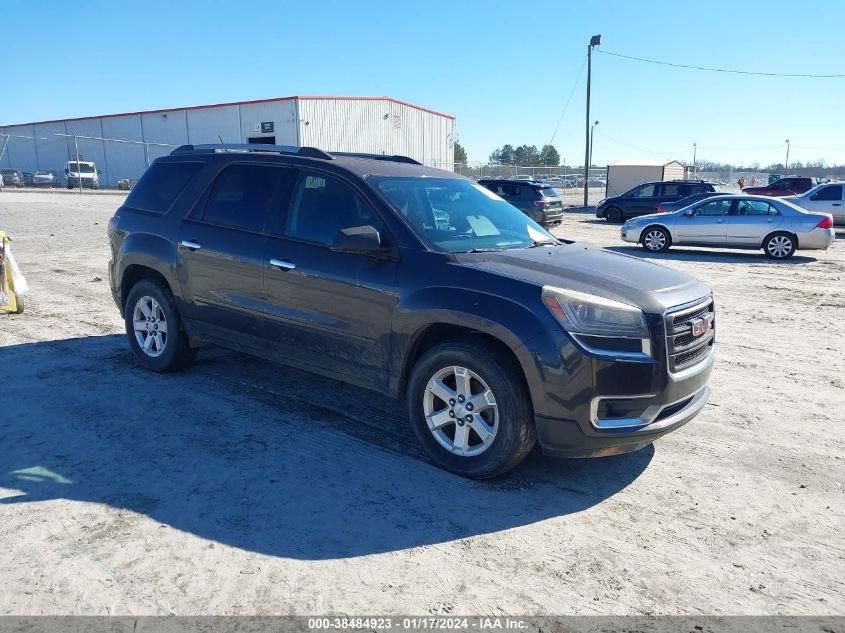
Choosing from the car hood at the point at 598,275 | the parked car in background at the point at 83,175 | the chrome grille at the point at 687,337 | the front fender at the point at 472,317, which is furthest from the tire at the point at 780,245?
the parked car in background at the point at 83,175

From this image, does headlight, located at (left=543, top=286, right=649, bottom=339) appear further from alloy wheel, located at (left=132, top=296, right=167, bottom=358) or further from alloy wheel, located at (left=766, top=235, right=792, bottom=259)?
alloy wheel, located at (left=766, top=235, right=792, bottom=259)

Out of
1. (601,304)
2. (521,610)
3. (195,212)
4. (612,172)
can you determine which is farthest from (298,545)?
(612,172)

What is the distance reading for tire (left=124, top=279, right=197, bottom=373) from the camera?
5.74 metres

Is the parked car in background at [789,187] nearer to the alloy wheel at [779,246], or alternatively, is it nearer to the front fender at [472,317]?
the alloy wheel at [779,246]

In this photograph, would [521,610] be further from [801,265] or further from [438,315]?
[801,265]

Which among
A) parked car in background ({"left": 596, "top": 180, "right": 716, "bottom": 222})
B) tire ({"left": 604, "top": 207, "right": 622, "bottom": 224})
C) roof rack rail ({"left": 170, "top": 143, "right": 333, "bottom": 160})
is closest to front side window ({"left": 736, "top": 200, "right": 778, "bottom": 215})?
parked car in background ({"left": 596, "top": 180, "right": 716, "bottom": 222})

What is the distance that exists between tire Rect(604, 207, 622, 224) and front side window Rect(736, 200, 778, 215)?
1106 centimetres

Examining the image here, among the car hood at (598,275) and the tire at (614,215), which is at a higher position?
the car hood at (598,275)

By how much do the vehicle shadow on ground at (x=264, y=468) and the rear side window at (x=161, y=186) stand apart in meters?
1.60

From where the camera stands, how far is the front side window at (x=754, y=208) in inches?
600

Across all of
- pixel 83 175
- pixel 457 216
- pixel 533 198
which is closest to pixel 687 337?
pixel 457 216

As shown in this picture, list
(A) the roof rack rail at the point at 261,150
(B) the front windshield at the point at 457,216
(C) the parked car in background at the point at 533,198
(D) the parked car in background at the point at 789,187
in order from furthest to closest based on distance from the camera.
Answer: (D) the parked car in background at the point at 789,187 < (C) the parked car in background at the point at 533,198 < (A) the roof rack rail at the point at 261,150 < (B) the front windshield at the point at 457,216

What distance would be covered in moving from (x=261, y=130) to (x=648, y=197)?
26.5m

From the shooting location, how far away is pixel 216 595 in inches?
115
